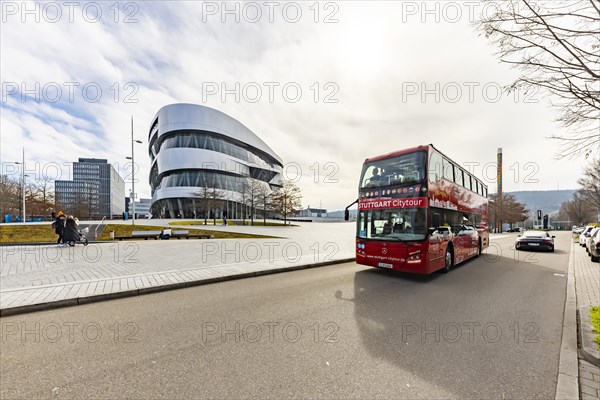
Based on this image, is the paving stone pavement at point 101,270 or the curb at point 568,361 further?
the paving stone pavement at point 101,270

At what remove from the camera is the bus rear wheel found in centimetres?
905

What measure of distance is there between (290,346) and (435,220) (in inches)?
242

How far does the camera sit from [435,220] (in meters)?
7.83

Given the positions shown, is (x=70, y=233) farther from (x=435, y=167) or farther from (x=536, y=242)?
(x=536, y=242)

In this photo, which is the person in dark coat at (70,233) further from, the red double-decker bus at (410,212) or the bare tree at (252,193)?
the bare tree at (252,193)

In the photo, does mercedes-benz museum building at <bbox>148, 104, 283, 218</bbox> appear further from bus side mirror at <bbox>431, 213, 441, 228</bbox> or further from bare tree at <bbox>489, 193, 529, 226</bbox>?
bare tree at <bbox>489, 193, 529, 226</bbox>

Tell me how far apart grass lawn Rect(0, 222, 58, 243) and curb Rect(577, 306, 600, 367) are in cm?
2669

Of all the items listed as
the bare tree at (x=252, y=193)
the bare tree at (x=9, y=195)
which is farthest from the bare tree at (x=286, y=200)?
the bare tree at (x=9, y=195)

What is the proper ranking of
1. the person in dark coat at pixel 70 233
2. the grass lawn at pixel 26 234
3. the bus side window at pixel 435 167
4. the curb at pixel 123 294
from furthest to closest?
the grass lawn at pixel 26 234
the person in dark coat at pixel 70 233
the bus side window at pixel 435 167
the curb at pixel 123 294

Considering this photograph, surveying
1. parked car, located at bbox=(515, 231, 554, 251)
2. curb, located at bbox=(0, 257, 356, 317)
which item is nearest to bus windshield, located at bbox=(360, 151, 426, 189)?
curb, located at bbox=(0, 257, 356, 317)

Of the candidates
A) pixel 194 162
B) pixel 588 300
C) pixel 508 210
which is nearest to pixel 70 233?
pixel 588 300

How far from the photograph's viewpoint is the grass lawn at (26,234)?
19419 mm

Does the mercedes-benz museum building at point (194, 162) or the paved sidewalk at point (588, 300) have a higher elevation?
the mercedes-benz museum building at point (194, 162)

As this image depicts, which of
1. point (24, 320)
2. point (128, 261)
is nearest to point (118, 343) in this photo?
point (24, 320)
